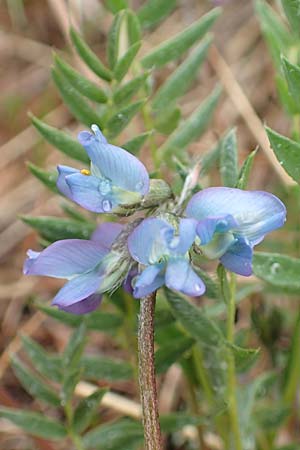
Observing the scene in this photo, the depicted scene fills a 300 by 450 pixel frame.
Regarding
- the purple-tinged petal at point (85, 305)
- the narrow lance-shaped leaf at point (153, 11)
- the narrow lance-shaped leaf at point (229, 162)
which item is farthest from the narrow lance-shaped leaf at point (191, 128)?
the purple-tinged petal at point (85, 305)

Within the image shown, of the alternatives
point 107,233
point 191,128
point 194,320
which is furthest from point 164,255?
point 191,128

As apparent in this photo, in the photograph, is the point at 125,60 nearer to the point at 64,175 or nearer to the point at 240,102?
the point at 64,175

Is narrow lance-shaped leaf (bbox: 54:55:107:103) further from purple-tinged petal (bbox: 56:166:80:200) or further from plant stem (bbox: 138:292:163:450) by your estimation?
plant stem (bbox: 138:292:163:450)

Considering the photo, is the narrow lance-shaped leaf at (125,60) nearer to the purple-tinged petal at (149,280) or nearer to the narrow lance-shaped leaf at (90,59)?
the narrow lance-shaped leaf at (90,59)

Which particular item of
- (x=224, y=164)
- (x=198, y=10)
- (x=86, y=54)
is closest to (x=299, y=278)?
(x=224, y=164)

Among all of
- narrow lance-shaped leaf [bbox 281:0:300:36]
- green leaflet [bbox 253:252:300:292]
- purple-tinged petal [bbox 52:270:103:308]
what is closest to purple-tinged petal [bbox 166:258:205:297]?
purple-tinged petal [bbox 52:270:103:308]

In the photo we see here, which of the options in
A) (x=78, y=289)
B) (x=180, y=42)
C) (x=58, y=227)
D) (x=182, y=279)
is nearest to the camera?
(x=182, y=279)
